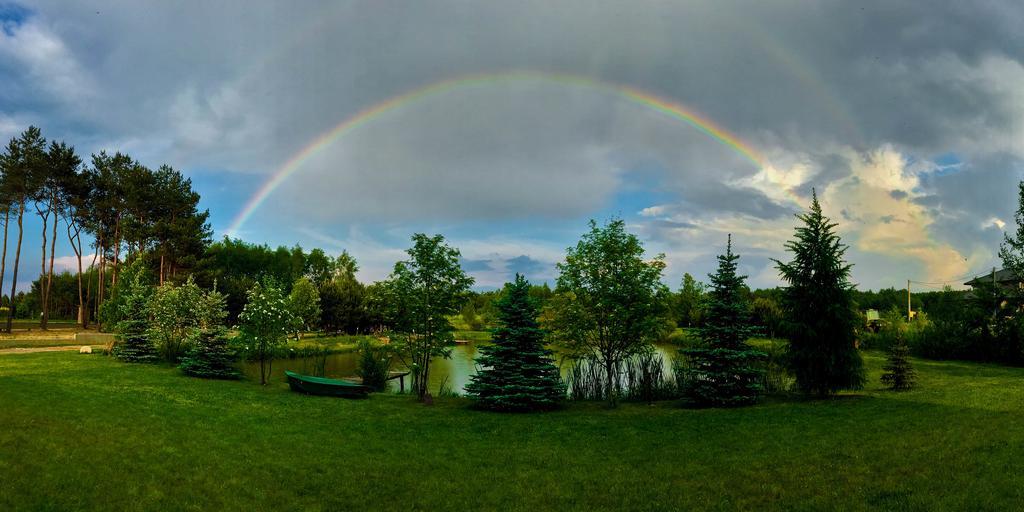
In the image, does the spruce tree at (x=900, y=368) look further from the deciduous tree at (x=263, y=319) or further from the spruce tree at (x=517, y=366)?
the deciduous tree at (x=263, y=319)

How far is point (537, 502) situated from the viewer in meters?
8.45

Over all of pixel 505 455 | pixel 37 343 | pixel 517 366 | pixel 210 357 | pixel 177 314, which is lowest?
pixel 37 343

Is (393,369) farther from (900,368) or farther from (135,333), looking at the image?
(900,368)

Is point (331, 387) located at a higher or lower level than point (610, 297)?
lower

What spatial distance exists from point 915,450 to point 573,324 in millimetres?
10944

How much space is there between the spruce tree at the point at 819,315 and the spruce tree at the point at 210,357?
23.3 metres

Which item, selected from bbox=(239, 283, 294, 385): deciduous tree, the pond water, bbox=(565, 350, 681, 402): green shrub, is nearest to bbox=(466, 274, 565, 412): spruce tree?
bbox=(565, 350, 681, 402): green shrub

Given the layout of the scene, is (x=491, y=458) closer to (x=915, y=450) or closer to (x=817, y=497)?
(x=817, y=497)

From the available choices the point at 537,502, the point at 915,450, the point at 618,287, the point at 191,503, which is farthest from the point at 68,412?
the point at 915,450

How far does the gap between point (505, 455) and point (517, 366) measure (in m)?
6.59

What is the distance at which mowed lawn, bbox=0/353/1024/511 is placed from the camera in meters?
8.14

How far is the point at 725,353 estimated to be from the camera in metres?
17.7

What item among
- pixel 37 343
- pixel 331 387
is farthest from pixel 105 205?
pixel 331 387

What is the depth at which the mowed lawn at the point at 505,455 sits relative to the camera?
26.7 feet
